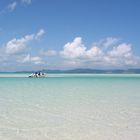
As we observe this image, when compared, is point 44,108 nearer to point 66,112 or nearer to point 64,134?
point 66,112

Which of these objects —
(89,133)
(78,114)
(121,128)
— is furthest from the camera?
(78,114)

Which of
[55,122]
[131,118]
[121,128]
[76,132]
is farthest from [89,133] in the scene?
[131,118]

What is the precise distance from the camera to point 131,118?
31.2 feet

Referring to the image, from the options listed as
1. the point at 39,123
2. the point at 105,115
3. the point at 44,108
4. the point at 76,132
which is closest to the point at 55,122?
the point at 39,123

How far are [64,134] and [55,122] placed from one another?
1.49 metres

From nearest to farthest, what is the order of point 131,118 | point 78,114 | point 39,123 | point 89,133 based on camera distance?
point 89,133 → point 39,123 → point 131,118 → point 78,114

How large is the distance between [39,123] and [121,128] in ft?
8.55

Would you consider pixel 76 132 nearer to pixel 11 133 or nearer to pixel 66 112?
pixel 11 133

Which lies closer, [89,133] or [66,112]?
[89,133]

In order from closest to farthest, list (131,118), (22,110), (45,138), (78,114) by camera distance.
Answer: (45,138) < (131,118) < (78,114) < (22,110)

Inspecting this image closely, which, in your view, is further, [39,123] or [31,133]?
[39,123]

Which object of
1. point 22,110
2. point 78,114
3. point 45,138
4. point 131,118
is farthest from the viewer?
point 22,110

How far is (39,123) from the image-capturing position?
28.8 feet

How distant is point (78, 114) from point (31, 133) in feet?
10.1
